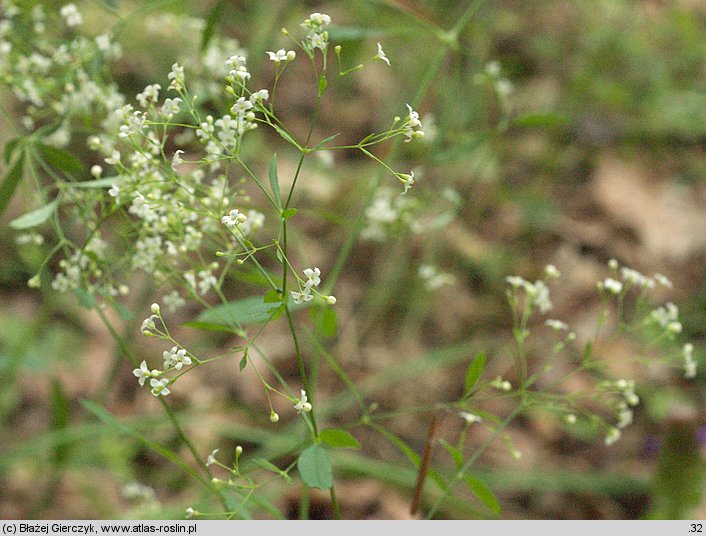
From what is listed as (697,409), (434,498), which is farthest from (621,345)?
(434,498)

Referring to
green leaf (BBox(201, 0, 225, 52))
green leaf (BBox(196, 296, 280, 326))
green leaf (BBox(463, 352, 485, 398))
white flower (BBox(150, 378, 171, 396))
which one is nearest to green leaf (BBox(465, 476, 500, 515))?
green leaf (BBox(463, 352, 485, 398))

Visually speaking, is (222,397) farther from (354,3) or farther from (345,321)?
(354,3)

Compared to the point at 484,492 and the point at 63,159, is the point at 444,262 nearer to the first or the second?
the point at 484,492

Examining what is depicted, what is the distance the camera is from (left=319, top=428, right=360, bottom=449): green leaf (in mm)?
1122

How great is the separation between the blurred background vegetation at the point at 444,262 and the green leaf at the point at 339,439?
81 cm

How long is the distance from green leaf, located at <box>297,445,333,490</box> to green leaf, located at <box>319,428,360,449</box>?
0.07 feet

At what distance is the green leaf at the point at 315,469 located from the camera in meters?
1.09

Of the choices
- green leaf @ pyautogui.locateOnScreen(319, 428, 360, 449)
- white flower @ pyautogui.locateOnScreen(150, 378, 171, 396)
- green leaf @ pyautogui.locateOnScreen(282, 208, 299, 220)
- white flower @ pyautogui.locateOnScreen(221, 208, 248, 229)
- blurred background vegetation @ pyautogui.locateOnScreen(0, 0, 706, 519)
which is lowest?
blurred background vegetation @ pyautogui.locateOnScreen(0, 0, 706, 519)

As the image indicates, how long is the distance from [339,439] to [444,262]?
202 centimetres

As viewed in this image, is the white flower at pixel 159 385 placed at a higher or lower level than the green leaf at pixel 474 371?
higher

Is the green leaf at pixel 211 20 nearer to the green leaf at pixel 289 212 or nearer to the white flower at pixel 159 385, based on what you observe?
the green leaf at pixel 289 212

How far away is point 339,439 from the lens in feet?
3.78

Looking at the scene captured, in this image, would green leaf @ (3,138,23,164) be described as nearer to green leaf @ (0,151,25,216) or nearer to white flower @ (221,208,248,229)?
green leaf @ (0,151,25,216)

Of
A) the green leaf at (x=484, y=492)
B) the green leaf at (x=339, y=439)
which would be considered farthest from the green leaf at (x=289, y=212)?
the green leaf at (x=484, y=492)
